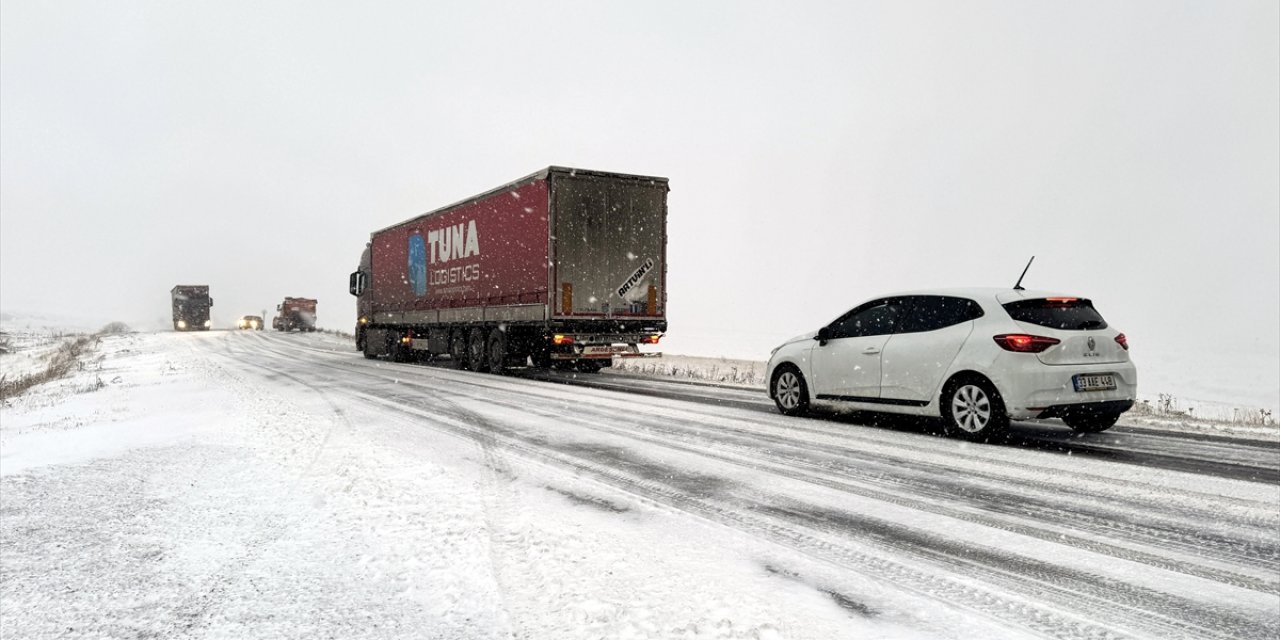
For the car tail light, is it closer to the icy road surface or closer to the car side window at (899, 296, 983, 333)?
the car side window at (899, 296, 983, 333)

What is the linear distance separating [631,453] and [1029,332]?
3853 millimetres

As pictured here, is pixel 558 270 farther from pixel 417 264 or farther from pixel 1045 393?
pixel 1045 393

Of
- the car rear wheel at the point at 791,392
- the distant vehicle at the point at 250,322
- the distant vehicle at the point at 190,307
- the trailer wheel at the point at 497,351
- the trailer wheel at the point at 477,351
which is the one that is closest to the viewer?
the car rear wheel at the point at 791,392

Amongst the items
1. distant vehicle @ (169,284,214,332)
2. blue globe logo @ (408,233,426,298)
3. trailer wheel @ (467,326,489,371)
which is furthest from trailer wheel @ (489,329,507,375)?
distant vehicle @ (169,284,214,332)

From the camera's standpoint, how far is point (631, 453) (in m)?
6.05

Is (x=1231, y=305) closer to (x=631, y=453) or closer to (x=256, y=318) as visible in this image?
(x=631, y=453)

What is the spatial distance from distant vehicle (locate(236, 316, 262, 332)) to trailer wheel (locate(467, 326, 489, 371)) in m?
52.5

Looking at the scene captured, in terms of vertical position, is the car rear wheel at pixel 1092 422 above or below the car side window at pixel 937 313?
below

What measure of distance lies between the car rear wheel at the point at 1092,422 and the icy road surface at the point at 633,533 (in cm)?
15

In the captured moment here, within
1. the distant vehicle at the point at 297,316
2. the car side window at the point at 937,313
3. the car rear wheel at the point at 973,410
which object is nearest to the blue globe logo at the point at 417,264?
the car side window at the point at 937,313

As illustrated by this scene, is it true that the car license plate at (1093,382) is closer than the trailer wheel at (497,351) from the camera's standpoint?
Yes

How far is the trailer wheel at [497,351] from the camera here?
1584 cm

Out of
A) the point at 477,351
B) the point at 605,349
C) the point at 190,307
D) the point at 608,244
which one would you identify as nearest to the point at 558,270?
the point at 608,244

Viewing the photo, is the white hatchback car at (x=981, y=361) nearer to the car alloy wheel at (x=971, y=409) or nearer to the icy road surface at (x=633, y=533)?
the car alloy wheel at (x=971, y=409)
